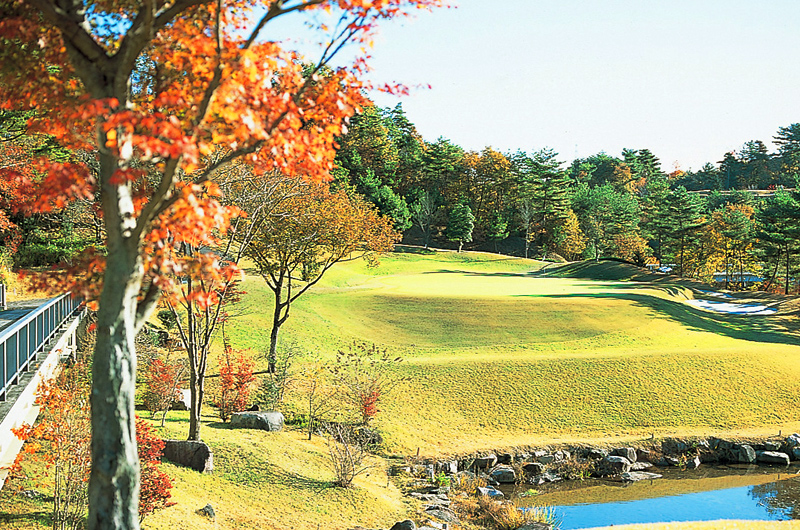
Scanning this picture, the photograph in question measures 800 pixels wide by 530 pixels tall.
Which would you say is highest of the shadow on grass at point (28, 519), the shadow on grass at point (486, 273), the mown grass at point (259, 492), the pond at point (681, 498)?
the shadow on grass at point (486, 273)

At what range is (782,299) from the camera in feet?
126

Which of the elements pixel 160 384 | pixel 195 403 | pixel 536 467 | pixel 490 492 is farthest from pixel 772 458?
pixel 160 384

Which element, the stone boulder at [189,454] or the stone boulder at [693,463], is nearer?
the stone boulder at [189,454]

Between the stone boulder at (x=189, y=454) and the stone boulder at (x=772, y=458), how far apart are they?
1506 centimetres

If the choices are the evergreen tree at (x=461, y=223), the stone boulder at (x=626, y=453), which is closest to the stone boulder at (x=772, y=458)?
the stone boulder at (x=626, y=453)

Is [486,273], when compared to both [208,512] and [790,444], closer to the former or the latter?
[790,444]

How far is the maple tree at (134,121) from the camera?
15.8 feet

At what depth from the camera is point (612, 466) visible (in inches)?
703

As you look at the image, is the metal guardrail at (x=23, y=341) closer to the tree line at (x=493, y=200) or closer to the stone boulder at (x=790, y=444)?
the stone boulder at (x=790, y=444)

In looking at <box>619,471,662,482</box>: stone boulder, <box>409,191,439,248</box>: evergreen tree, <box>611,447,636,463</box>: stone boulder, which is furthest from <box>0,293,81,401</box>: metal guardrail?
<box>409,191,439,248</box>: evergreen tree

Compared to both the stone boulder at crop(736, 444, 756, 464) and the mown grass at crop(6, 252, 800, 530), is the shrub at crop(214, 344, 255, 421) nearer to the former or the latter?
the mown grass at crop(6, 252, 800, 530)

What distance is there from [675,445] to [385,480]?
8.74 metres

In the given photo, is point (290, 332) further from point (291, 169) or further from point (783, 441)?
point (291, 169)

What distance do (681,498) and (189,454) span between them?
11.7 m
